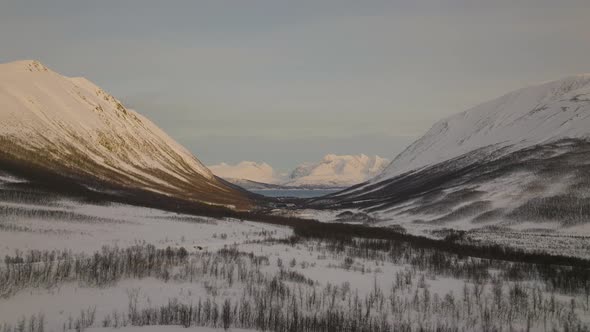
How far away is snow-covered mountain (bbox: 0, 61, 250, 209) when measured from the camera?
82750mm

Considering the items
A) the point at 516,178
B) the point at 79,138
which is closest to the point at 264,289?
the point at 516,178

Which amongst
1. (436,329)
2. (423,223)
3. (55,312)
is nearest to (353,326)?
(436,329)

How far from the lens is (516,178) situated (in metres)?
79.8

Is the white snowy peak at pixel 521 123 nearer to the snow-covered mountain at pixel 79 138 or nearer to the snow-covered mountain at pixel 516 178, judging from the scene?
the snow-covered mountain at pixel 516 178

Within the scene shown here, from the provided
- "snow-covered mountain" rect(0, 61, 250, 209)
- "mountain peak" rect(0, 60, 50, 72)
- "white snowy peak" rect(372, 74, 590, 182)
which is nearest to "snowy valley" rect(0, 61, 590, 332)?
"snow-covered mountain" rect(0, 61, 250, 209)

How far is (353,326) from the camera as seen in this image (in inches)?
542

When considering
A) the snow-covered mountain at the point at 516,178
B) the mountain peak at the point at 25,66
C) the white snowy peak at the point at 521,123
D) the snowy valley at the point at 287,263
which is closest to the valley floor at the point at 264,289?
the snowy valley at the point at 287,263

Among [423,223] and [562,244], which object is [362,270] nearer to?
[562,244]

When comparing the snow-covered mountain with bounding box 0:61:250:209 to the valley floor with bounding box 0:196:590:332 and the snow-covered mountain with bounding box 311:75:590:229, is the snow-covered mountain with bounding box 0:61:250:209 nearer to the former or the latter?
the snow-covered mountain with bounding box 311:75:590:229

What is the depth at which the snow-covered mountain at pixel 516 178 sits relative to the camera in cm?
6300

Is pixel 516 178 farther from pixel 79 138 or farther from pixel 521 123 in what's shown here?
pixel 79 138

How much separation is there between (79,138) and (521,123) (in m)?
108

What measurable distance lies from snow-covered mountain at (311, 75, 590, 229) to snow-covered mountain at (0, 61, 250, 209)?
1562 inches

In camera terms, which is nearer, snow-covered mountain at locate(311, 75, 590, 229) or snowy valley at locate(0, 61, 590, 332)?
snowy valley at locate(0, 61, 590, 332)
